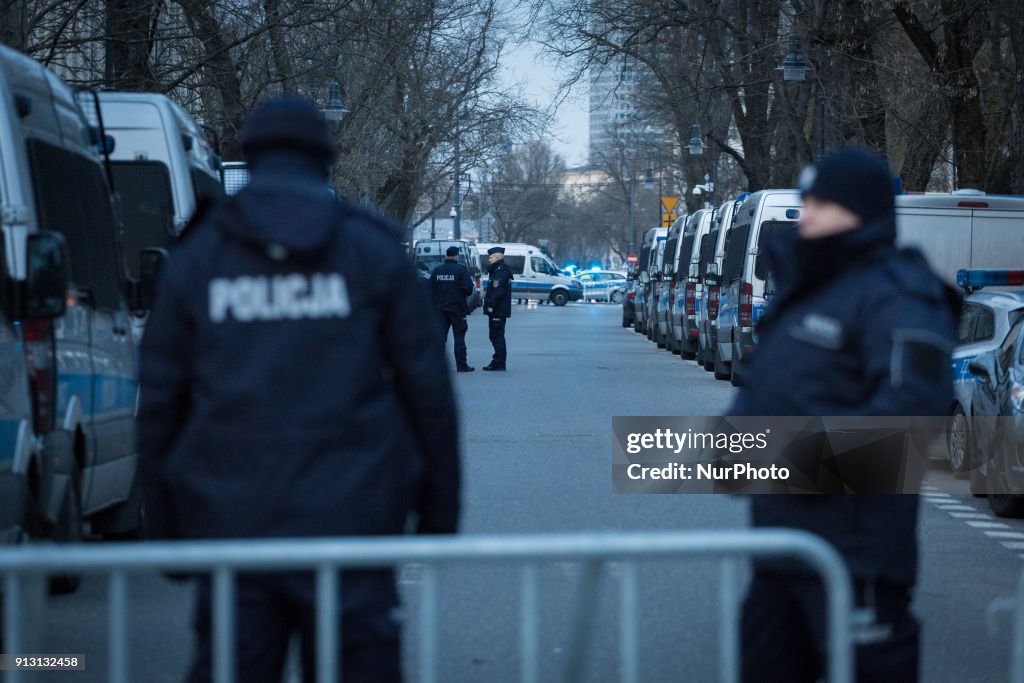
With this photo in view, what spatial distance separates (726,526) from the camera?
405 inches

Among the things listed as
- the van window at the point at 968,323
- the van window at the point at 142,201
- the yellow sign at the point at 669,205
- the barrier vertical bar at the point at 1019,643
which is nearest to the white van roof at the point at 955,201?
the van window at the point at 968,323

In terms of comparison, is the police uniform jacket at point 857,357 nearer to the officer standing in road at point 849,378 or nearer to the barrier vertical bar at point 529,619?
the officer standing in road at point 849,378

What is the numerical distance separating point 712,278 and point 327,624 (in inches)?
824

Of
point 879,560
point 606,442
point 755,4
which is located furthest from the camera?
point 755,4

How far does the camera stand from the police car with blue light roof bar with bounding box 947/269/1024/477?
501 inches

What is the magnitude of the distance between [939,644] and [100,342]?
3951 mm

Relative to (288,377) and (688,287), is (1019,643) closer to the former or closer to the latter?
(288,377)

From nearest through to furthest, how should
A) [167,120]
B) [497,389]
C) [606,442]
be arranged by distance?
[167,120]
[606,442]
[497,389]

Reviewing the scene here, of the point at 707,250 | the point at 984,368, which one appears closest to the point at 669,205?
the point at 707,250

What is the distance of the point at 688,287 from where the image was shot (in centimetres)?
2962

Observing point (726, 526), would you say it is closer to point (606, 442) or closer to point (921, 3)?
point (606, 442)

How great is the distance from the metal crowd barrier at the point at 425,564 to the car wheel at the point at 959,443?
9271mm

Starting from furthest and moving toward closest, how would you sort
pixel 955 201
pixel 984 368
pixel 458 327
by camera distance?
pixel 458 327 < pixel 955 201 < pixel 984 368

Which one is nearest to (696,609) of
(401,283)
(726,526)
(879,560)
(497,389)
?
(726,526)
